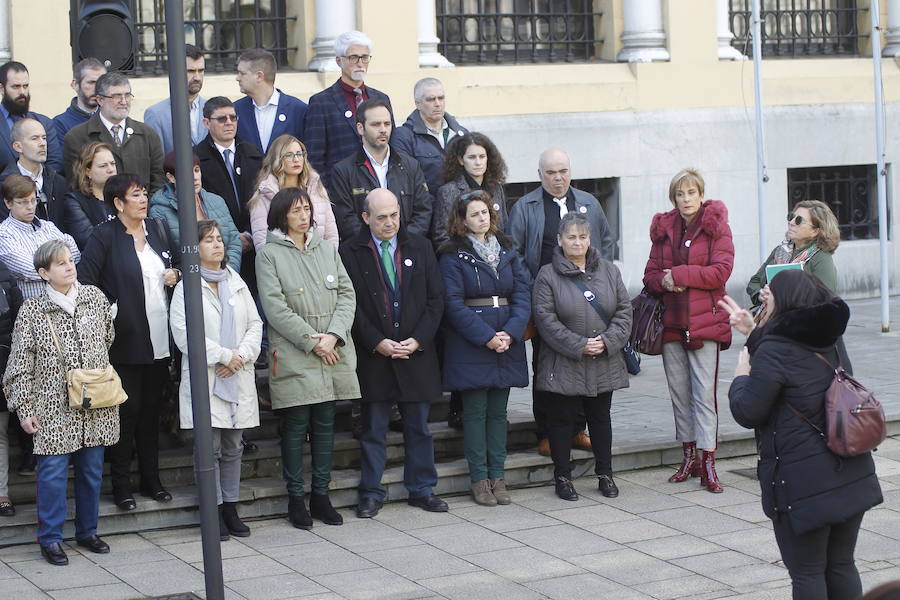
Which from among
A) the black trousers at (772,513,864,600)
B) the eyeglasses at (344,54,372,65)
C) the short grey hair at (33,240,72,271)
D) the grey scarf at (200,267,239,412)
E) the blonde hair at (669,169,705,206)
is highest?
the eyeglasses at (344,54,372,65)

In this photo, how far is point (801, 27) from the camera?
17609mm

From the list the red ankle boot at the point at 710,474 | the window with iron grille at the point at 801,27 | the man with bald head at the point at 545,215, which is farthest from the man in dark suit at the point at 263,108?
the window with iron grille at the point at 801,27

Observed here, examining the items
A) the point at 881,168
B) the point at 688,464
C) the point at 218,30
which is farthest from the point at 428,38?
the point at 688,464

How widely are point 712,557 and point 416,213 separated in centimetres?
305

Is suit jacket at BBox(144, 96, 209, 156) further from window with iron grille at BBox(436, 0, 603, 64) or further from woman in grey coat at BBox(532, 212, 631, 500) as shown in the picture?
window with iron grille at BBox(436, 0, 603, 64)

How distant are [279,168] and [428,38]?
6460 mm

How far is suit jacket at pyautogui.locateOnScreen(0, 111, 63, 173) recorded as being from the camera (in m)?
9.73

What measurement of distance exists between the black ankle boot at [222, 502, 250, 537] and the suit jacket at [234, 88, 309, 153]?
275cm

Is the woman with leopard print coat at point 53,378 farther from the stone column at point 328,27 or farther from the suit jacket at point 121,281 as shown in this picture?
the stone column at point 328,27

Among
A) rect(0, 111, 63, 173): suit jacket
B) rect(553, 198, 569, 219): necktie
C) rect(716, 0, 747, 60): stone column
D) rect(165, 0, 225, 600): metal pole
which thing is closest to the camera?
rect(165, 0, 225, 600): metal pole

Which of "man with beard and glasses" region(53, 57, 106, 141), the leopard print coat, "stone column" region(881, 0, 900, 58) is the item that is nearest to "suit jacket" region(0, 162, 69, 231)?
"man with beard and glasses" region(53, 57, 106, 141)

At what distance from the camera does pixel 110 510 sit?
8.80 meters

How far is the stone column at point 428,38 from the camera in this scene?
50.7 ft

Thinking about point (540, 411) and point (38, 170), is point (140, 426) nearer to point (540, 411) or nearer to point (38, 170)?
point (38, 170)
